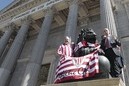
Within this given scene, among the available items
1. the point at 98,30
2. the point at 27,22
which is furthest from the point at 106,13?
the point at 27,22

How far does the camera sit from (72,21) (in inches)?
631

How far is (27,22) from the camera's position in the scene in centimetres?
2084

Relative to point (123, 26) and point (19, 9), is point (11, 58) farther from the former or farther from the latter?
point (123, 26)

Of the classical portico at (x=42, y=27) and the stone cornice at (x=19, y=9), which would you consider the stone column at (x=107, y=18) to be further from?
the stone cornice at (x=19, y=9)

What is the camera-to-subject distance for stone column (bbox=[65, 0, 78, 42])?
49.1ft

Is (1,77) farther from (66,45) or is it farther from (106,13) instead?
(66,45)

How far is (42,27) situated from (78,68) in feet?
44.6

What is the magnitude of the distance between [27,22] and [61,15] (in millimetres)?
3568

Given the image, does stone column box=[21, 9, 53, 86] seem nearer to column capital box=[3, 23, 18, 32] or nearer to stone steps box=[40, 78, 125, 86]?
column capital box=[3, 23, 18, 32]

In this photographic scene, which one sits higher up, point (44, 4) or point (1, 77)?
point (44, 4)

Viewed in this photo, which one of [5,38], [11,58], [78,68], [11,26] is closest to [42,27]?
[11,58]

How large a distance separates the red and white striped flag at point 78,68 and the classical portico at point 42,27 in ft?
29.5

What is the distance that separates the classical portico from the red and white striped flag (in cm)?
901

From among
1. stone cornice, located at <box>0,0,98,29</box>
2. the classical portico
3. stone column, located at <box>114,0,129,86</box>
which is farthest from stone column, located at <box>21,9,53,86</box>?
stone column, located at <box>114,0,129,86</box>
